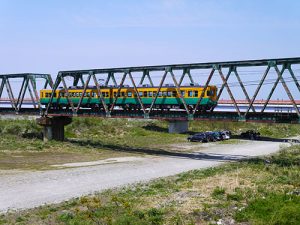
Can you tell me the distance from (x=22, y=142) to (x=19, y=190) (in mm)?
29777

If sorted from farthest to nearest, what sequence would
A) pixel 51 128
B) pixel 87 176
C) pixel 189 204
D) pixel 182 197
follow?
pixel 51 128 → pixel 87 176 → pixel 182 197 → pixel 189 204

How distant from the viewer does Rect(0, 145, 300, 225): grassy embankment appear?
2000 centimetres

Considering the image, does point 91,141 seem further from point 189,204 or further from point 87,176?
point 189,204

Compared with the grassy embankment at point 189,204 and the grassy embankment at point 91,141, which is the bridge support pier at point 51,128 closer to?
the grassy embankment at point 91,141

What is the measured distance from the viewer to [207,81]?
43.1 metres

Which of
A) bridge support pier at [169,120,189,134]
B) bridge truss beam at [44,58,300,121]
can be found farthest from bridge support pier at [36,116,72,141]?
bridge support pier at [169,120,189,134]

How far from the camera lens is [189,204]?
75.8 ft

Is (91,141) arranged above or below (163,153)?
above

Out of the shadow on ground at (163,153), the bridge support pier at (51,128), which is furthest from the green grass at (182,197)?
the bridge support pier at (51,128)

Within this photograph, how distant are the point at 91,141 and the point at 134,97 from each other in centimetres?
1219

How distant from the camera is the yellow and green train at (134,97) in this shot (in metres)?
46.4

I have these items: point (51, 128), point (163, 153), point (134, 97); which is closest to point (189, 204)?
point (163, 153)

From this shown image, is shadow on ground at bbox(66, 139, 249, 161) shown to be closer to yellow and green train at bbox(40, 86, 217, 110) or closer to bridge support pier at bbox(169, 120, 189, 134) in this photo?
yellow and green train at bbox(40, 86, 217, 110)

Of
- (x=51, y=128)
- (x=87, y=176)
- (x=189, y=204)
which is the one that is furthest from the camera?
(x=51, y=128)
